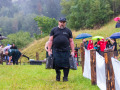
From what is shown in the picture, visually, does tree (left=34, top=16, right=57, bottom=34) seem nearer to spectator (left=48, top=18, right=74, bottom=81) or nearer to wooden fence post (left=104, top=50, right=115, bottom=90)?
spectator (left=48, top=18, right=74, bottom=81)

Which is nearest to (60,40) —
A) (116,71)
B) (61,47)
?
(61,47)

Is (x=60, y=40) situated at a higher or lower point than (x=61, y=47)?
higher

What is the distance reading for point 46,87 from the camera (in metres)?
7.65

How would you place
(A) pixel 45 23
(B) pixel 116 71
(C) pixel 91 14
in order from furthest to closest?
(A) pixel 45 23 < (C) pixel 91 14 < (B) pixel 116 71

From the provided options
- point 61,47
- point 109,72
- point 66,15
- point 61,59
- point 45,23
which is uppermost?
point 66,15

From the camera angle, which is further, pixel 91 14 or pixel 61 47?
pixel 91 14

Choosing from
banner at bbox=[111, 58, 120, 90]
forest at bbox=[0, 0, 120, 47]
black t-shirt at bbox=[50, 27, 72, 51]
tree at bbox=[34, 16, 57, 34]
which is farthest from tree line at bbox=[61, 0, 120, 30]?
banner at bbox=[111, 58, 120, 90]

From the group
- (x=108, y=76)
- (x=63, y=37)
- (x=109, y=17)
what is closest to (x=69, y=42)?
(x=63, y=37)

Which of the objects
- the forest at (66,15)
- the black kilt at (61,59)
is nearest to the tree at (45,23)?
the forest at (66,15)

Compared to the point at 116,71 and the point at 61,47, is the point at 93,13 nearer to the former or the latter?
the point at 61,47

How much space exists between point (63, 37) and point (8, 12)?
17442 cm

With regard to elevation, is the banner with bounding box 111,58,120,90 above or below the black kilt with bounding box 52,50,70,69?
below

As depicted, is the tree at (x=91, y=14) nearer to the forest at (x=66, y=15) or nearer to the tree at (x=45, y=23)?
the forest at (x=66, y=15)

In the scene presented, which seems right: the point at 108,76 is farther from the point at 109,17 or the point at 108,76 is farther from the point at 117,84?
the point at 109,17
